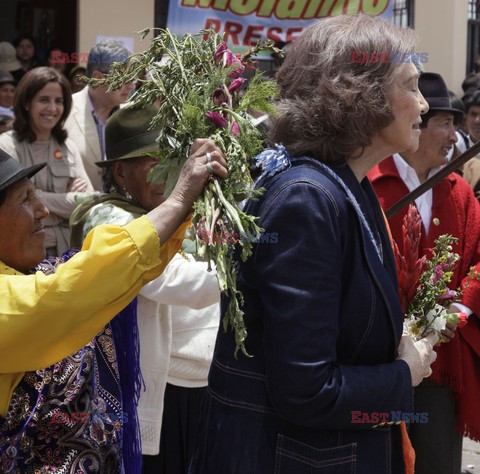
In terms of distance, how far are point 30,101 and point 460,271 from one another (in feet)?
10.1

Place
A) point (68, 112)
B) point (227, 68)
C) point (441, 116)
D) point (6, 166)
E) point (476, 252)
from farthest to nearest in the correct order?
1. point (68, 112)
2. point (441, 116)
3. point (476, 252)
4. point (6, 166)
5. point (227, 68)

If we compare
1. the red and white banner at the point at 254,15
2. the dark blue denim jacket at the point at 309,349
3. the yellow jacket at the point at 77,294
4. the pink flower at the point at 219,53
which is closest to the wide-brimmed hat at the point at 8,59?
the red and white banner at the point at 254,15

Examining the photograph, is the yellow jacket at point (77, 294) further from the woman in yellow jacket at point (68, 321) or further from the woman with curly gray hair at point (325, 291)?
the woman with curly gray hair at point (325, 291)

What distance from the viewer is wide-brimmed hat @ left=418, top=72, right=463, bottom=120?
4.59 metres

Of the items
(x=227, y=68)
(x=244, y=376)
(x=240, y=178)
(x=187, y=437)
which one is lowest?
(x=187, y=437)

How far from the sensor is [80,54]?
30.2 ft

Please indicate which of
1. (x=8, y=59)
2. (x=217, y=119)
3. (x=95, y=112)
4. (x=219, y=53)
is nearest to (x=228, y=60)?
(x=219, y=53)

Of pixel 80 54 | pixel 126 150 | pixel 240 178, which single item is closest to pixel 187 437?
pixel 126 150

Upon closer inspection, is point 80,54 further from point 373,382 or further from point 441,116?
point 373,382

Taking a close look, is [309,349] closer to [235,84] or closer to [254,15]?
[235,84]

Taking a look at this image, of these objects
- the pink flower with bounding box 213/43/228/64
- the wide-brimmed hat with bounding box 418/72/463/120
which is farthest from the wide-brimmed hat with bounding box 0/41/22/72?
the pink flower with bounding box 213/43/228/64

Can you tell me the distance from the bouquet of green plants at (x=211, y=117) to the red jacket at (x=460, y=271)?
191 centimetres

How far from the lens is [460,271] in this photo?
4.21 m

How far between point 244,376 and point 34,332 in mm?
530
